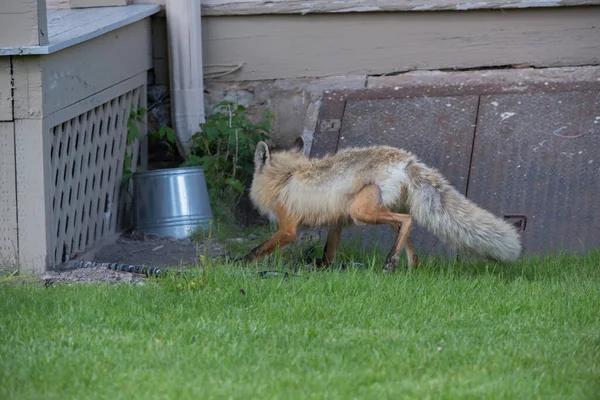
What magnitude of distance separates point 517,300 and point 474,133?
269 centimetres

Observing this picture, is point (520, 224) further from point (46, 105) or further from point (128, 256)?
point (46, 105)

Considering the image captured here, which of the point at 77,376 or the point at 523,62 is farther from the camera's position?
the point at 523,62

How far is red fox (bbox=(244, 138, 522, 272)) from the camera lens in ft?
18.2

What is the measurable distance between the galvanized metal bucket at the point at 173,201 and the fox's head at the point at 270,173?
1.36 meters

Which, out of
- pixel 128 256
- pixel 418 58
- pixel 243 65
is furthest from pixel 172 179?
pixel 418 58

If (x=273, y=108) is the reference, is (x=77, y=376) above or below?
below

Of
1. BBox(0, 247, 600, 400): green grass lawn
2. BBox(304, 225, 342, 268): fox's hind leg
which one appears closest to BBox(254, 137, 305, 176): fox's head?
BBox(304, 225, 342, 268): fox's hind leg

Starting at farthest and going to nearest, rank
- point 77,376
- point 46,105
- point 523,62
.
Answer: point 523,62
point 46,105
point 77,376

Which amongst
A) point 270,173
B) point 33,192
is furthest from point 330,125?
point 33,192

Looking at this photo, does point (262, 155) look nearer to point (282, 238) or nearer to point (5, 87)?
point (282, 238)

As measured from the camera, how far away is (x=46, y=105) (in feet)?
19.6

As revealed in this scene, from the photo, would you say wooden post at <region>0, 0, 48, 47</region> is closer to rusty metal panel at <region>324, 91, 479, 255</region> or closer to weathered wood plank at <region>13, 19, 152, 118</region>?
weathered wood plank at <region>13, 19, 152, 118</region>

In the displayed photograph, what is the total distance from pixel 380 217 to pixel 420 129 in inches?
81.3

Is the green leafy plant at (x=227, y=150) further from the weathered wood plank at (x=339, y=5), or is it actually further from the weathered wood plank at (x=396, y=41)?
the weathered wood plank at (x=339, y=5)
